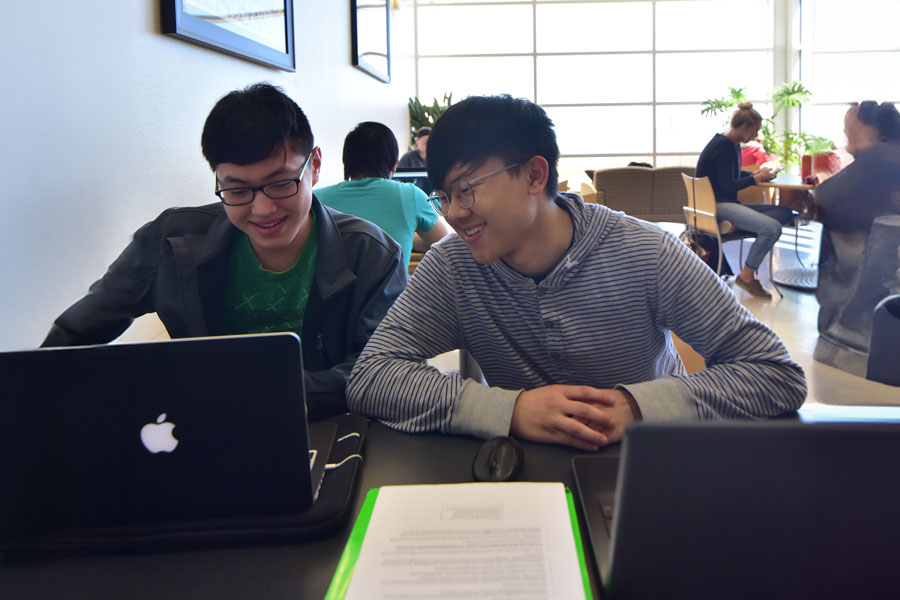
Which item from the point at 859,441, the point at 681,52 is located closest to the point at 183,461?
the point at 859,441

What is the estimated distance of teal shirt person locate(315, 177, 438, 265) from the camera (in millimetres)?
2666

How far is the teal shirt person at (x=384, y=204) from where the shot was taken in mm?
2666

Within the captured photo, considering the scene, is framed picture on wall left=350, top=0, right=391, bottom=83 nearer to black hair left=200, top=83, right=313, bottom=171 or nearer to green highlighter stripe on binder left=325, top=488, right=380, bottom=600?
black hair left=200, top=83, right=313, bottom=171

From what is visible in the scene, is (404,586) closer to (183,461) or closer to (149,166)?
(183,461)

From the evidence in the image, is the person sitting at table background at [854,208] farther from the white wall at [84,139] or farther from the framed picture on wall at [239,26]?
the white wall at [84,139]

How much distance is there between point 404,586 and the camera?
0.61 m


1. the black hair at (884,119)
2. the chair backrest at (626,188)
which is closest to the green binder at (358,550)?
the black hair at (884,119)

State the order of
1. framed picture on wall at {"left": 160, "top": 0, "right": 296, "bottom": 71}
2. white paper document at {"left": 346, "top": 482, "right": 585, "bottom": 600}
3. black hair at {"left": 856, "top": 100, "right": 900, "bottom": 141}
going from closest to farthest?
1. white paper document at {"left": 346, "top": 482, "right": 585, "bottom": 600}
2. framed picture on wall at {"left": 160, "top": 0, "right": 296, "bottom": 71}
3. black hair at {"left": 856, "top": 100, "right": 900, "bottom": 141}

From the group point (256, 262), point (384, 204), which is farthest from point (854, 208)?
point (256, 262)

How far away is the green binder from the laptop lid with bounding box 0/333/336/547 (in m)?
0.07

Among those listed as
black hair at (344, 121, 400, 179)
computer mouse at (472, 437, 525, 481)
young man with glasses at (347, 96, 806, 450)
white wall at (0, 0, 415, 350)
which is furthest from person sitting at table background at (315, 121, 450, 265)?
computer mouse at (472, 437, 525, 481)

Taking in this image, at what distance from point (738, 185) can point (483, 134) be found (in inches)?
176

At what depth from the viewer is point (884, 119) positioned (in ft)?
11.9

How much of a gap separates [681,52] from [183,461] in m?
9.65
